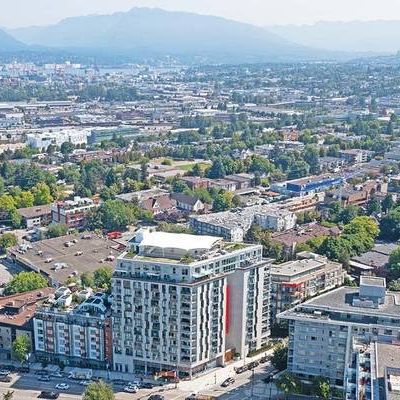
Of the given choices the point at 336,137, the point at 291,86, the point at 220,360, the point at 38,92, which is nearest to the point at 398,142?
the point at 336,137

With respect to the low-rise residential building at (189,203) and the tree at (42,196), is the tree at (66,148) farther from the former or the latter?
the low-rise residential building at (189,203)

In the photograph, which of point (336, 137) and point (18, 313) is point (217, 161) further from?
point (18, 313)

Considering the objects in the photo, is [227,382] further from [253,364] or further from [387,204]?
[387,204]

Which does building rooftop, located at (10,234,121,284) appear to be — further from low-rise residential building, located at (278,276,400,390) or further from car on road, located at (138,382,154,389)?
low-rise residential building, located at (278,276,400,390)

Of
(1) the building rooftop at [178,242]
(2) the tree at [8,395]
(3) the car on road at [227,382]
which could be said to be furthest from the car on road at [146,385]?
(1) the building rooftop at [178,242]

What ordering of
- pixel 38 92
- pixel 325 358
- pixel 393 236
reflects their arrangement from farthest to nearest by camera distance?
pixel 38 92 → pixel 393 236 → pixel 325 358

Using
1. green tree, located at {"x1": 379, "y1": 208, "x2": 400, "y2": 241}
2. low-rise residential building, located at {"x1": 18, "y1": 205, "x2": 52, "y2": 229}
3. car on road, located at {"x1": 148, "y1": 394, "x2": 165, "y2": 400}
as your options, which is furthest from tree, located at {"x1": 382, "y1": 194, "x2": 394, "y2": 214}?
car on road, located at {"x1": 148, "y1": 394, "x2": 165, "y2": 400}
